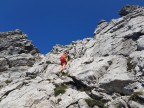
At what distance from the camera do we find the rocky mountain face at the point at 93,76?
114 ft

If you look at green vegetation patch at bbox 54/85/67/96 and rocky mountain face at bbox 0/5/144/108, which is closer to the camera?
rocky mountain face at bbox 0/5/144/108

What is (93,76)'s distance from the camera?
129 feet

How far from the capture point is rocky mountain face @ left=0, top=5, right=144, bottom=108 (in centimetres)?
3466

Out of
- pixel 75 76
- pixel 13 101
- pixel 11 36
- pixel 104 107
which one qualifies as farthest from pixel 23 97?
pixel 11 36

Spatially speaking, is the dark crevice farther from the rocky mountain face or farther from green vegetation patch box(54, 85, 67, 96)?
green vegetation patch box(54, 85, 67, 96)

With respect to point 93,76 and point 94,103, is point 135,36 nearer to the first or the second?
point 93,76

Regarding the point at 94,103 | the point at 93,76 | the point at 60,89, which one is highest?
the point at 93,76

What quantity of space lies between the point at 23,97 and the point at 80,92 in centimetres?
733

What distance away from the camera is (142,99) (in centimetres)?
3188

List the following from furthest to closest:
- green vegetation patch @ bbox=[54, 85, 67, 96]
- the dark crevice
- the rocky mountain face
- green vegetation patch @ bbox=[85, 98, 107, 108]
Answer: the dark crevice, green vegetation patch @ bbox=[54, 85, 67, 96], the rocky mountain face, green vegetation patch @ bbox=[85, 98, 107, 108]

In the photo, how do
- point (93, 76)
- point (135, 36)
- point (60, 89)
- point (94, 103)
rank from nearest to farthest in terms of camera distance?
point (94, 103) < point (60, 89) < point (93, 76) < point (135, 36)

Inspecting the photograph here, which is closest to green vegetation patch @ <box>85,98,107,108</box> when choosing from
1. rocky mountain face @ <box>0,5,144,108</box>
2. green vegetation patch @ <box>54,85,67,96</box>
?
rocky mountain face @ <box>0,5,144,108</box>

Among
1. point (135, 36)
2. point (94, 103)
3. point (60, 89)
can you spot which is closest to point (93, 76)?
point (60, 89)

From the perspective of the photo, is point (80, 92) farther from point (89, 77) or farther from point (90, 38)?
point (90, 38)
